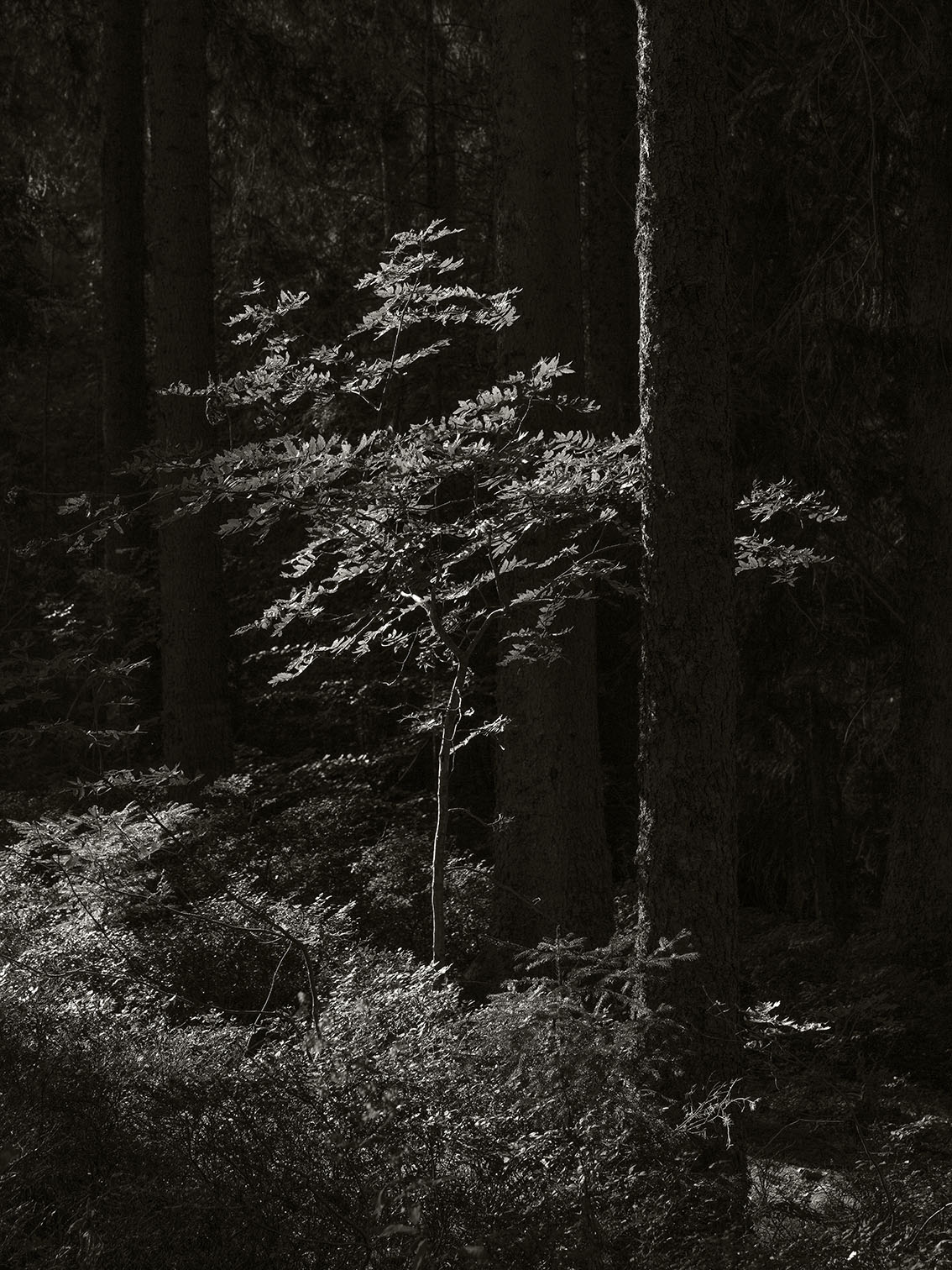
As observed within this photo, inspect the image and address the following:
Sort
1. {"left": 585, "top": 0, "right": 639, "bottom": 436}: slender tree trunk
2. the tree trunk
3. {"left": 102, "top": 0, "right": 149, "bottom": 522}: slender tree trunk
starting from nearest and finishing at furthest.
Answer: the tree trunk → {"left": 585, "top": 0, "right": 639, "bottom": 436}: slender tree trunk → {"left": 102, "top": 0, "right": 149, "bottom": 522}: slender tree trunk

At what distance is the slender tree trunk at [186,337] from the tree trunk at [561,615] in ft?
12.0

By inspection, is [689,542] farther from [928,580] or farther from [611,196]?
[611,196]

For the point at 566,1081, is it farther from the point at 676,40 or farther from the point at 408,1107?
the point at 676,40

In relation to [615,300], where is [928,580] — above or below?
below

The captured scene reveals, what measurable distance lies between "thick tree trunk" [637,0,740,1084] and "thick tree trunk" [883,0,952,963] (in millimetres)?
4179

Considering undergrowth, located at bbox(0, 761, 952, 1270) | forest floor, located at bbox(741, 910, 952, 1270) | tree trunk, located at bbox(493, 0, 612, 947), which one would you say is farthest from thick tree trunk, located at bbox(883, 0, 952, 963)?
tree trunk, located at bbox(493, 0, 612, 947)

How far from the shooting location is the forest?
4.06m

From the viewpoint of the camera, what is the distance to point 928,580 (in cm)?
883

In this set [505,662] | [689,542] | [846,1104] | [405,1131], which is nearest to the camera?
[405,1131]

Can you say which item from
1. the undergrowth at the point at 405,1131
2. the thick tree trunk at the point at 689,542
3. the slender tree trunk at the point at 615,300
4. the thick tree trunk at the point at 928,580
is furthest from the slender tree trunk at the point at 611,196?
the undergrowth at the point at 405,1131

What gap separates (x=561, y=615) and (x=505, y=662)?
0.69 meters

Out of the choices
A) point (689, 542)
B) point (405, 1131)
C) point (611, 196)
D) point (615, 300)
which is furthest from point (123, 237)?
point (405, 1131)

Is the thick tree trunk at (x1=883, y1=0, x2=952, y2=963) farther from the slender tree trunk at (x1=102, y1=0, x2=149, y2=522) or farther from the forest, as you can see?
the slender tree trunk at (x1=102, y1=0, x2=149, y2=522)

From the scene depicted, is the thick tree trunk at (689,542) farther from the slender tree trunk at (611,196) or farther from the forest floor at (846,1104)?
the slender tree trunk at (611,196)
